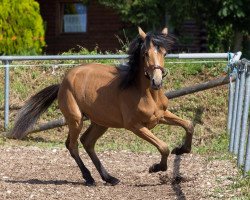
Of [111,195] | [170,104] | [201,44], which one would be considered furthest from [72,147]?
[201,44]

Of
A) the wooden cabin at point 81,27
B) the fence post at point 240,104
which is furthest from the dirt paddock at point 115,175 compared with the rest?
the wooden cabin at point 81,27

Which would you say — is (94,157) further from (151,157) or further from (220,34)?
(220,34)

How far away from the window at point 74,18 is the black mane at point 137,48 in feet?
52.7

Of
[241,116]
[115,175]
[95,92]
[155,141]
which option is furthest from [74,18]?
[155,141]

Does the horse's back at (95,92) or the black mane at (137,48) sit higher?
the black mane at (137,48)

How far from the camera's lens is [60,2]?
957 inches

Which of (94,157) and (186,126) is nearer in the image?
(186,126)

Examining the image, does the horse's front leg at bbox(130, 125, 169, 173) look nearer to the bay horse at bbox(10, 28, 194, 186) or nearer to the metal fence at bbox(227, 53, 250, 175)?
the bay horse at bbox(10, 28, 194, 186)

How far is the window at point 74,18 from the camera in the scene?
24.2 meters

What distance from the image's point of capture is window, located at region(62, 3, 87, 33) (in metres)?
24.2

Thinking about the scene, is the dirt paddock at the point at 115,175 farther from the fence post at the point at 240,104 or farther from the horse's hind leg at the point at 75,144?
the fence post at the point at 240,104

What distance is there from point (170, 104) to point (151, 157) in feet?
9.54

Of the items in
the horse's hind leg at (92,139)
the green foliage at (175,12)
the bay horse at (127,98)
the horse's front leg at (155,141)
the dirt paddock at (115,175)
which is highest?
the green foliage at (175,12)

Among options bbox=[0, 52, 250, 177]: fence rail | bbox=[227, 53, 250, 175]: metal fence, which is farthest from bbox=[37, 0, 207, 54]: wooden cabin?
bbox=[227, 53, 250, 175]: metal fence
